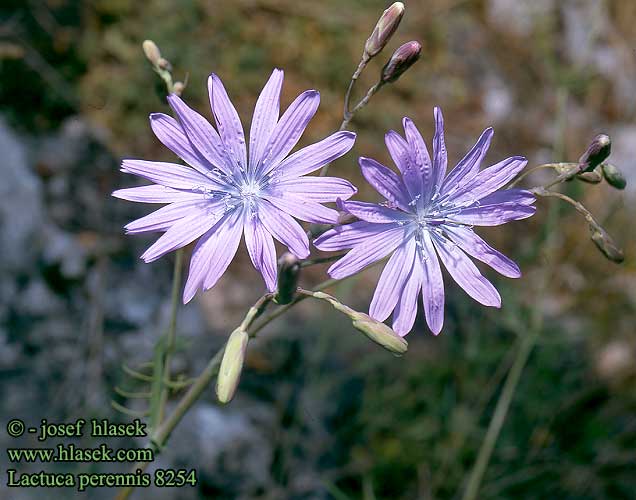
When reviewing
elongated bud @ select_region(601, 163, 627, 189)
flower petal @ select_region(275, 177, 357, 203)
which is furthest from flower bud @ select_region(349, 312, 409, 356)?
elongated bud @ select_region(601, 163, 627, 189)

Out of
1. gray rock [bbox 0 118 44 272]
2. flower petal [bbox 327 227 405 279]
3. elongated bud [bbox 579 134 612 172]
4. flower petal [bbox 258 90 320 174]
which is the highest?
gray rock [bbox 0 118 44 272]

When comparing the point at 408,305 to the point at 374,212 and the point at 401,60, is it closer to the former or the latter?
the point at 374,212

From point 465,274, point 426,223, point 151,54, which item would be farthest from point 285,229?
point 151,54

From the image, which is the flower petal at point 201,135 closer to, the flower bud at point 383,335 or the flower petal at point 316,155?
the flower petal at point 316,155

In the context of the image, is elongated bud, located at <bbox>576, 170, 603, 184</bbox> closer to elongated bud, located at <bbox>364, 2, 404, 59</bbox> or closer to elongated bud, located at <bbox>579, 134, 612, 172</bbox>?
elongated bud, located at <bbox>579, 134, 612, 172</bbox>

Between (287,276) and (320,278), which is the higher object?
(320,278)
